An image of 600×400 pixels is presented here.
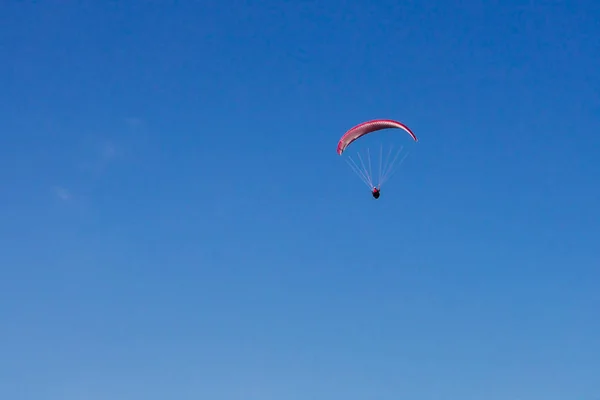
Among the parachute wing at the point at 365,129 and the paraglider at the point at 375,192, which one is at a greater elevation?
the parachute wing at the point at 365,129

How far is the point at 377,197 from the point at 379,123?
6.73 m

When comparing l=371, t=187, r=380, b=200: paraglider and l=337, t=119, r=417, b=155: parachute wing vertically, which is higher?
l=337, t=119, r=417, b=155: parachute wing

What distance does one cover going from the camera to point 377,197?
75.1m

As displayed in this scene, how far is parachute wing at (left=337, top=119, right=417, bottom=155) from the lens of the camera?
7275 centimetres

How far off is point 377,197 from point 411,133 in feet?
23.0

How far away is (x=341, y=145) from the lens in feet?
251

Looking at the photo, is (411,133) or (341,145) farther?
(341,145)

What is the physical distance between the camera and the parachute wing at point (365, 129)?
72.8 m

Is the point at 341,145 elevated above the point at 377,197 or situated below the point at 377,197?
above

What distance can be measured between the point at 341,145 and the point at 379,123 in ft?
15.3

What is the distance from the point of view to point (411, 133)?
235 feet

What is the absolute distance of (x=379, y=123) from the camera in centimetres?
7369

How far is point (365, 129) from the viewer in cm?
7506
